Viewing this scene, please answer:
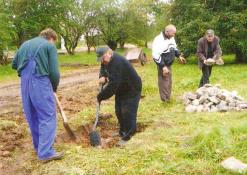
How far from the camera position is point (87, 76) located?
765 inches

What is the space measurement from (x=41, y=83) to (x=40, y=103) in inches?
10.8

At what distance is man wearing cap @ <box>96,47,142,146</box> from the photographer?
23.3ft

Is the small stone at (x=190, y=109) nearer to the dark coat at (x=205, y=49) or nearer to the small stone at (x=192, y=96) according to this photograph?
the small stone at (x=192, y=96)

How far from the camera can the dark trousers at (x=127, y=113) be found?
298 inches

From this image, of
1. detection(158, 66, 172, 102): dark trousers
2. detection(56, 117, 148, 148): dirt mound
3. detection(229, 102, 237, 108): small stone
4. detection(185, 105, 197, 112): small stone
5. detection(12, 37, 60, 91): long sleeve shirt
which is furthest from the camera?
detection(158, 66, 172, 102): dark trousers

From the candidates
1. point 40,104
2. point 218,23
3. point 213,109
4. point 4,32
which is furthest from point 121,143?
point 4,32

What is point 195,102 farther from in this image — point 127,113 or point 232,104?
point 127,113

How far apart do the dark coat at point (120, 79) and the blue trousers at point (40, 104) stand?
40.4 inches

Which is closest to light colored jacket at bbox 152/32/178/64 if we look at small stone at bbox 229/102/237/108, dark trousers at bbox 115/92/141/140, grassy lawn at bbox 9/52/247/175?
small stone at bbox 229/102/237/108

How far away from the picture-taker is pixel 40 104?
6.37 metres

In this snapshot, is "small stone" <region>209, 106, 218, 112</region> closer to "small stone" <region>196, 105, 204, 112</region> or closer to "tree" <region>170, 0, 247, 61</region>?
"small stone" <region>196, 105, 204, 112</region>

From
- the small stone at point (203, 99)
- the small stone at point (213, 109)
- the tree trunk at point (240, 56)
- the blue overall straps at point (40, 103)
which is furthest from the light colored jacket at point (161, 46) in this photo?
the tree trunk at point (240, 56)

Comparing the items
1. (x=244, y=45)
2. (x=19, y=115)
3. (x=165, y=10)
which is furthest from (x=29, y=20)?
(x=19, y=115)

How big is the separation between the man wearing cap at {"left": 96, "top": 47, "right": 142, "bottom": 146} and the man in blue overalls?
0.91 m
